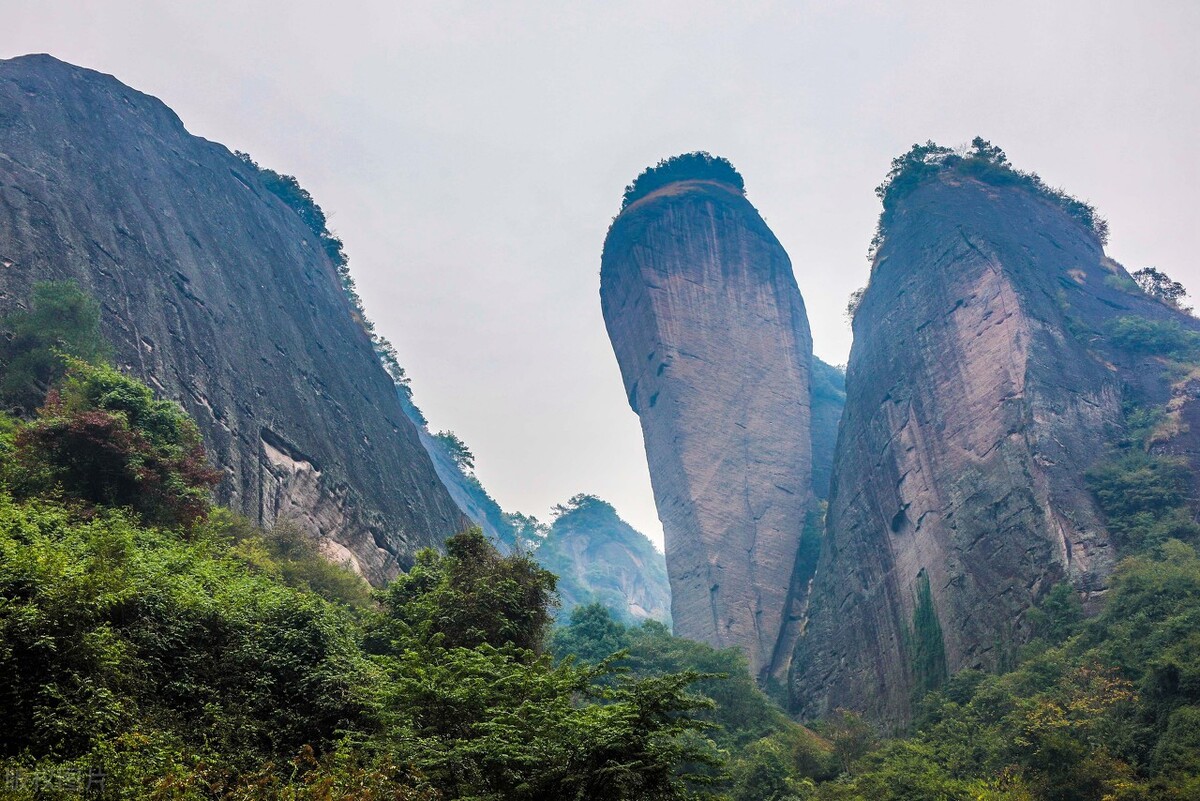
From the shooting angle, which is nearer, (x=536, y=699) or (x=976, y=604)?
(x=536, y=699)

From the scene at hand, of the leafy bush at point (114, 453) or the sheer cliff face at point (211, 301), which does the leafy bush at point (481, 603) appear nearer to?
the leafy bush at point (114, 453)

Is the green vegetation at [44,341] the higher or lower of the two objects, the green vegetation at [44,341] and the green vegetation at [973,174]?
the lower

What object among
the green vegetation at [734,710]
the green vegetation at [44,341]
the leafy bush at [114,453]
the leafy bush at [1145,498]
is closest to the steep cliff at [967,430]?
the leafy bush at [1145,498]

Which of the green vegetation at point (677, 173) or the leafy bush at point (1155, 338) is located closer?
the leafy bush at point (1155, 338)

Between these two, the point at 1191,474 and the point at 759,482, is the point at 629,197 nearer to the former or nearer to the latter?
the point at 759,482

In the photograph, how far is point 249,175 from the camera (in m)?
37.0

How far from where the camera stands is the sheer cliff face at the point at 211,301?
19656 millimetres

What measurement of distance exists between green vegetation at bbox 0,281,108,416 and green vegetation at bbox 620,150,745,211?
38.8 meters

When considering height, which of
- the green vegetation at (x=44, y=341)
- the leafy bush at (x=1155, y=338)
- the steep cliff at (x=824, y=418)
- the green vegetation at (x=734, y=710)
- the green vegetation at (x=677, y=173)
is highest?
the green vegetation at (x=677, y=173)

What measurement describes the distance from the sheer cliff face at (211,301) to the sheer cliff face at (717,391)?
556 inches

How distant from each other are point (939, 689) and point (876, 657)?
527 cm

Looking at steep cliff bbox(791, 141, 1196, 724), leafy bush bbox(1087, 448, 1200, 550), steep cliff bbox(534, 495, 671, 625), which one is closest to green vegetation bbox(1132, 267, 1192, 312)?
steep cliff bbox(791, 141, 1196, 724)

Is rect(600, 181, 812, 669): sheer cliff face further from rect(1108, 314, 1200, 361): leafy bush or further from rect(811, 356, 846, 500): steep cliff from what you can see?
rect(1108, 314, 1200, 361): leafy bush

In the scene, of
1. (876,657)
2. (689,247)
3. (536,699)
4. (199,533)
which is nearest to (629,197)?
(689,247)
